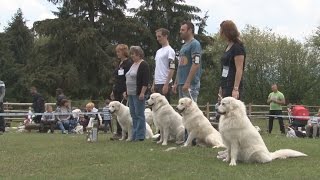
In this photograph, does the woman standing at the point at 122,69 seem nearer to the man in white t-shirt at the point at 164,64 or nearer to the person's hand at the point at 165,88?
the man in white t-shirt at the point at 164,64

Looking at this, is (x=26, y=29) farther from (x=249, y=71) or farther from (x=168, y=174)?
(x=168, y=174)

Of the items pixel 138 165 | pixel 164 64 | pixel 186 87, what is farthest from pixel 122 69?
pixel 138 165

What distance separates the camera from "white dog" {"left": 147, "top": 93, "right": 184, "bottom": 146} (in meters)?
8.64

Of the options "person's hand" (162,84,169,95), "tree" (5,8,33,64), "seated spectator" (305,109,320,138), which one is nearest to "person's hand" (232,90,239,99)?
"person's hand" (162,84,169,95)

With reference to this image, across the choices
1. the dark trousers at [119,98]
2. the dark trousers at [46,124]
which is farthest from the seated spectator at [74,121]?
the dark trousers at [119,98]

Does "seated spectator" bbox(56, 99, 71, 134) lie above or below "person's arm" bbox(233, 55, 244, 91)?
below

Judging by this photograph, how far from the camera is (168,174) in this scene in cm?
557

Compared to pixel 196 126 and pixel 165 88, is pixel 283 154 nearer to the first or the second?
pixel 196 126

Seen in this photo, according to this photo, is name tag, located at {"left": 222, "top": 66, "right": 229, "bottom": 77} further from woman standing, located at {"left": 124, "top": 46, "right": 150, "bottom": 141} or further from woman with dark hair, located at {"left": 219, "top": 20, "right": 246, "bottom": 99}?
woman standing, located at {"left": 124, "top": 46, "right": 150, "bottom": 141}

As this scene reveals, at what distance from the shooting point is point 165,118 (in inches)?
340

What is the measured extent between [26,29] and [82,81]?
20.3 meters

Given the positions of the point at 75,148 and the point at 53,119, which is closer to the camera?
the point at 75,148

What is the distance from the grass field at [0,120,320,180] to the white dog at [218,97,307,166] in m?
0.16

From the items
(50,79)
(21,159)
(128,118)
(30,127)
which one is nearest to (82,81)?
(50,79)
